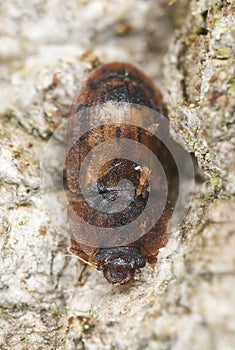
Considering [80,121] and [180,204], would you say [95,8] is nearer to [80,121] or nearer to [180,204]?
[80,121]

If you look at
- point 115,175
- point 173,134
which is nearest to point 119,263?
point 115,175

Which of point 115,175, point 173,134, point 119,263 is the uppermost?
point 173,134

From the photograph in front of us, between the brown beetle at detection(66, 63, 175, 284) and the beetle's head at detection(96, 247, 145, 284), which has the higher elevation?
the brown beetle at detection(66, 63, 175, 284)

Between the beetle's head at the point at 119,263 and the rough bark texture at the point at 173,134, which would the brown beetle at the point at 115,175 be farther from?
the rough bark texture at the point at 173,134

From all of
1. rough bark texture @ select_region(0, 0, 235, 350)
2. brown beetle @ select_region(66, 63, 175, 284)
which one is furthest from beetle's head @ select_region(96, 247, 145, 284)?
rough bark texture @ select_region(0, 0, 235, 350)

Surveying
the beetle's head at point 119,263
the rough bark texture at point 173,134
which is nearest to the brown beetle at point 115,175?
the beetle's head at point 119,263

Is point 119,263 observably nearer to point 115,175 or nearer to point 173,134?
point 115,175

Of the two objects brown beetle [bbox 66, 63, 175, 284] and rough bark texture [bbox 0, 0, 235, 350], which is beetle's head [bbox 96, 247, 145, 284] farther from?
rough bark texture [bbox 0, 0, 235, 350]

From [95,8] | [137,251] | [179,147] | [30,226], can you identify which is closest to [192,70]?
[179,147]
